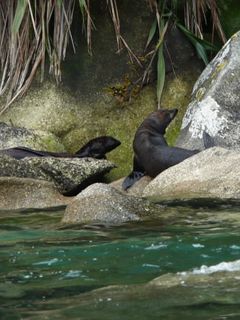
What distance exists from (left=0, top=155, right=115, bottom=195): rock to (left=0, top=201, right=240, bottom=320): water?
1991 mm

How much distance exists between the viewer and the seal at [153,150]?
10.3 meters

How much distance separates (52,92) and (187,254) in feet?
24.1

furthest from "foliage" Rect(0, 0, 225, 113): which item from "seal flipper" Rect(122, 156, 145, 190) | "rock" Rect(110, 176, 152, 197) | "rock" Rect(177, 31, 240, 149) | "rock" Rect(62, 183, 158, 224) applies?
"rock" Rect(62, 183, 158, 224)

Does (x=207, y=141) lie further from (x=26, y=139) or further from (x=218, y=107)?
(x=26, y=139)

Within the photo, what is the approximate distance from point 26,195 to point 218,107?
3116 millimetres

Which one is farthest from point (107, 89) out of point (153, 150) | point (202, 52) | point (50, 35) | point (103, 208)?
point (103, 208)

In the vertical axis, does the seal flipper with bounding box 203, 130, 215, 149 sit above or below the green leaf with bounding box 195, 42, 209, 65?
→ below

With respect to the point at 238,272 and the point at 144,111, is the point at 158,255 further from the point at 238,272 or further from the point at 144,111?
the point at 144,111

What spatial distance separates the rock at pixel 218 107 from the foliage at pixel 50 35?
939 mm

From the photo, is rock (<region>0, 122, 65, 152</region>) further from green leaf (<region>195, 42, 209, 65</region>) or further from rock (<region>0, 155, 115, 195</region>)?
green leaf (<region>195, 42, 209, 65</region>)

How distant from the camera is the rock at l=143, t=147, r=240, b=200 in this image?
8383 millimetres

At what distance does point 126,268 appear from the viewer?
195 inches

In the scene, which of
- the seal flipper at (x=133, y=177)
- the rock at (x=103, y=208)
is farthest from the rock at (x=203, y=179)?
the rock at (x=103, y=208)

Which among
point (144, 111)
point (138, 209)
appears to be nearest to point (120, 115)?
point (144, 111)
